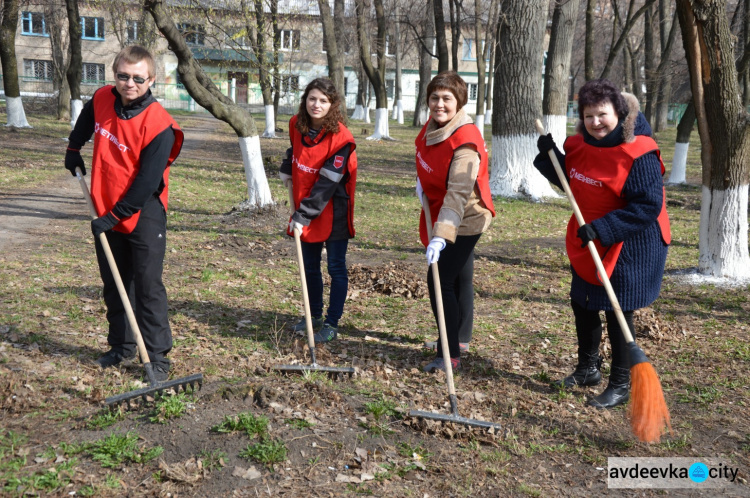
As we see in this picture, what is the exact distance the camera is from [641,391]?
3752mm

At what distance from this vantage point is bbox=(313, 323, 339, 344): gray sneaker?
5180 millimetres

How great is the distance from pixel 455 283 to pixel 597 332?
1.00m

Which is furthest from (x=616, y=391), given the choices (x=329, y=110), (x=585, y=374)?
(x=329, y=110)

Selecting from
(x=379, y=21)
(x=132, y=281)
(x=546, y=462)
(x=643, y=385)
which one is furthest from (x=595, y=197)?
(x=379, y=21)

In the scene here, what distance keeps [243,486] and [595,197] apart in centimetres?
256

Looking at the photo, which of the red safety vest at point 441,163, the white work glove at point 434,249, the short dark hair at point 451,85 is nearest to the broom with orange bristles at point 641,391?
the red safety vest at point 441,163

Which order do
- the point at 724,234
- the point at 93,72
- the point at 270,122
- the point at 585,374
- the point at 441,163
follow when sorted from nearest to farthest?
the point at 441,163
the point at 585,374
the point at 724,234
the point at 270,122
the point at 93,72

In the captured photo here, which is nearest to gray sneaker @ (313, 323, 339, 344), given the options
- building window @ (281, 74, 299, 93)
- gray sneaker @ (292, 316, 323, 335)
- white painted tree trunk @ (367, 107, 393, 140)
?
gray sneaker @ (292, 316, 323, 335)

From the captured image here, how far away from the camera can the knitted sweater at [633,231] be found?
3.83m

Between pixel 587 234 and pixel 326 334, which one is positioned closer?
pixel 587 234

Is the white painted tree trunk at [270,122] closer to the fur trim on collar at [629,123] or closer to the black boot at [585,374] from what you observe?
the black boot at [585,374]

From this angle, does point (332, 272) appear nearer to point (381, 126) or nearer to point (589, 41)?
point (589, 41)

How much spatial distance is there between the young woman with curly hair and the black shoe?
140cm

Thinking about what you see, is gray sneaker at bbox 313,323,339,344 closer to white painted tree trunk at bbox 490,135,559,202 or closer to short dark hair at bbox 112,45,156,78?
short dark hair at bbox 112,45,156,78
